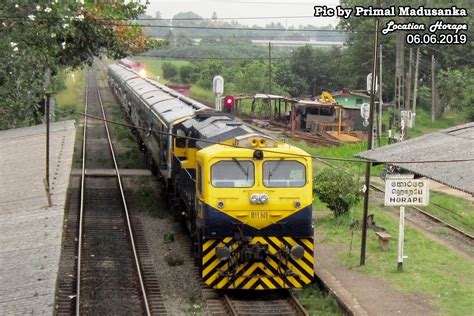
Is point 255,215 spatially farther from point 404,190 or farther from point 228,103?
point 228,103

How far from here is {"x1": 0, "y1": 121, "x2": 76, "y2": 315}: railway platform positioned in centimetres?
979

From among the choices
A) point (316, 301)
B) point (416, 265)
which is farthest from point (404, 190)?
point (316, 301)

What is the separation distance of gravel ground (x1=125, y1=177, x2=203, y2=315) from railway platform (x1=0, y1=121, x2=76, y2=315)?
8.88 ft

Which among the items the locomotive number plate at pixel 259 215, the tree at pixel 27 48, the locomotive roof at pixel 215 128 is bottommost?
the locomotive number plate at pixel 259 215

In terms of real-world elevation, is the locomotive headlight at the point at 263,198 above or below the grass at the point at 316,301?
above

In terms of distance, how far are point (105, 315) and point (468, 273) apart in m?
7.55

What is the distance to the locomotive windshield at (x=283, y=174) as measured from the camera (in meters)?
13.5

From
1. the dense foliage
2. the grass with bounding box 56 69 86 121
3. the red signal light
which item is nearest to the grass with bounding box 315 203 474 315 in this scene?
the red signal light

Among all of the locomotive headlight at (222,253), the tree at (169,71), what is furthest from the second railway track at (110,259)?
the tree at (169,71)

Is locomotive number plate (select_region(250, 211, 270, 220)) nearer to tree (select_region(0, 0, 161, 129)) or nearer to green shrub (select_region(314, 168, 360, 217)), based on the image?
tree (select_region(0, 0, 161, 129))

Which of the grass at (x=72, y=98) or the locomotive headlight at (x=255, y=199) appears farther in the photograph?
the grass at (x=72, y=98)

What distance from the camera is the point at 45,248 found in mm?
11023

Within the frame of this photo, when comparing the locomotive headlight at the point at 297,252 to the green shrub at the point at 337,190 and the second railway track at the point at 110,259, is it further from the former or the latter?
the green shrub at the point at 337,190

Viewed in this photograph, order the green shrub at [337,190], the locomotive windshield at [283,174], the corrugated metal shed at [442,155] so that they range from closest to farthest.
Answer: the corrugated metal shed at [442,155], the locomotive windshield at [283,174], the green shrub at [337,190]
